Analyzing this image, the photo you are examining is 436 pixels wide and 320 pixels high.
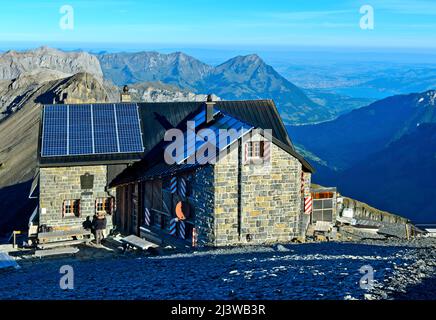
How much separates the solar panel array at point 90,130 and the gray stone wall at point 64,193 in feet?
3.25

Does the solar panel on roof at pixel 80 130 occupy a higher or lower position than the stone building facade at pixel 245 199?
higher

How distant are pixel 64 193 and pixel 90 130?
4188mm

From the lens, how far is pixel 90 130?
1419 inches

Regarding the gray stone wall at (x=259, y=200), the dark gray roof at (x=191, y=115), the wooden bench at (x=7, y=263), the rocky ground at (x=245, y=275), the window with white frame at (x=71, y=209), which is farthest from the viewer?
the dark gray roof at (x=191, y=115)

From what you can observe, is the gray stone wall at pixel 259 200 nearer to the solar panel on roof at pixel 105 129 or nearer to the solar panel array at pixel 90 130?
the solar panel array at pixel 90 130

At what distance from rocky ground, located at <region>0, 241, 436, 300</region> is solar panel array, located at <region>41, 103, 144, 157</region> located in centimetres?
940

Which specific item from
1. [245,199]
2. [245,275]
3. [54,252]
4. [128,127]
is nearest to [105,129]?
[128,127]

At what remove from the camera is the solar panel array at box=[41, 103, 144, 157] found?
34562 millimetres

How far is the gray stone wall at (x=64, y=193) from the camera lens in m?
33.8

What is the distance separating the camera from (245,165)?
29.2m

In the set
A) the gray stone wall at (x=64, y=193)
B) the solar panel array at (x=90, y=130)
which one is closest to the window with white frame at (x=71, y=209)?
the gray stone wall at (x=64, y=193)

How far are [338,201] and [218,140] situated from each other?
47.7 feet

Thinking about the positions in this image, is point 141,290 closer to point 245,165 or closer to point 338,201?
point 245,165

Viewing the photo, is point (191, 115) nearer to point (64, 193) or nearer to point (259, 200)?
point (64, 193)
